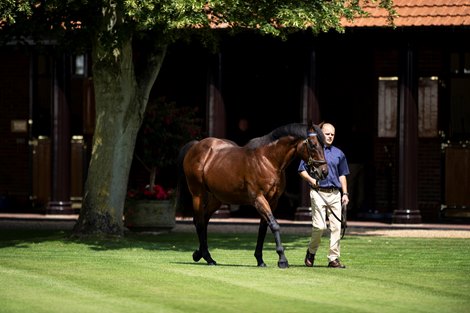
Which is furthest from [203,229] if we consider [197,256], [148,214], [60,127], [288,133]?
[60,127]

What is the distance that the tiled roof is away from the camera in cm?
2386

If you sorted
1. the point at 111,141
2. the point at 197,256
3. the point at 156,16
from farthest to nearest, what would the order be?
the point at 111,141 → the point at 156,16 → the point at 197,256

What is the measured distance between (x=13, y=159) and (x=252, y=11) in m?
11.5

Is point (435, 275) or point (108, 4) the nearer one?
point (435, 275)

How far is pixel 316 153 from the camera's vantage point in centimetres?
1570

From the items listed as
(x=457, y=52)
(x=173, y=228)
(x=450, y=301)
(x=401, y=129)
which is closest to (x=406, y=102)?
(x=401, y=129)

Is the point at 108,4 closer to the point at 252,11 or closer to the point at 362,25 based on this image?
the point at 252,11

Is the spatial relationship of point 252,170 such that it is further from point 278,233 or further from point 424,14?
point 424,14

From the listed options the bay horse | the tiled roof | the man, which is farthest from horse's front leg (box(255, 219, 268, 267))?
the tiled roof

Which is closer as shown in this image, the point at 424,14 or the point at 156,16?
the point at 156,16

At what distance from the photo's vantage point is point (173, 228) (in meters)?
24.0

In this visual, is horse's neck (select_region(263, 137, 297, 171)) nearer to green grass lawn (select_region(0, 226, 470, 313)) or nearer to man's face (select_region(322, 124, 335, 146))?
man's face (select_region(322, 124, 335, 146))

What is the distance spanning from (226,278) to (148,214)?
27.3 ft

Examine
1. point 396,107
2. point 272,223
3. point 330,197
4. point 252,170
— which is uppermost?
point 396,107
